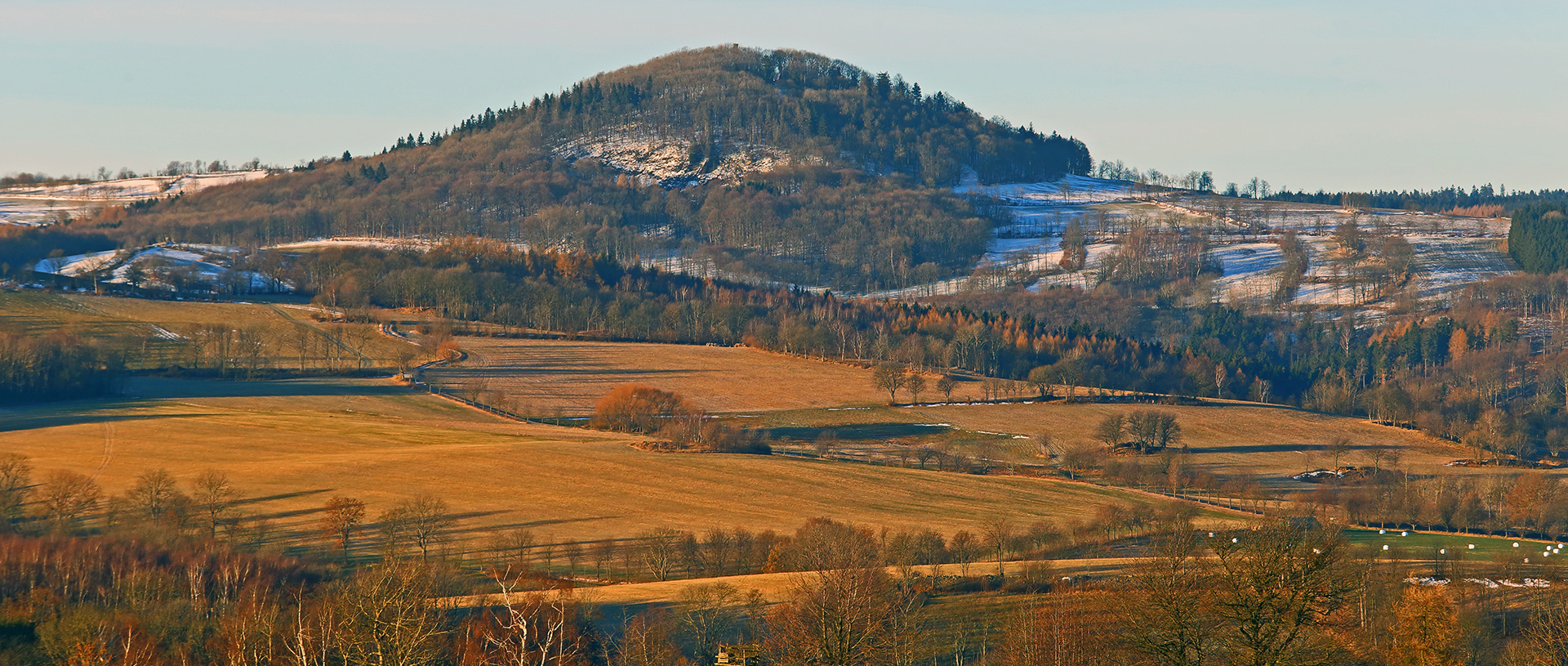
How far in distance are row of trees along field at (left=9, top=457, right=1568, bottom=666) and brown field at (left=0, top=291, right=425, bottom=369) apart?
6811 cm

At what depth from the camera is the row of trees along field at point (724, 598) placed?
4572 centimetres

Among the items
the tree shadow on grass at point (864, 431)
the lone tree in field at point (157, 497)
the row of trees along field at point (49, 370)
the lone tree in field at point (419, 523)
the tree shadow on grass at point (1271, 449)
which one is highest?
the row of trees along field at point (49, 370)

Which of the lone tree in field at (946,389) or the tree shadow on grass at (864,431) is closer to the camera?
the tree shadow on grass at (864,431)

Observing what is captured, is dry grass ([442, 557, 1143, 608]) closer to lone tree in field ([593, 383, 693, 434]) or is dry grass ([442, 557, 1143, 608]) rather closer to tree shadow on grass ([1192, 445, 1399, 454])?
lone tree in field ([593, 383, 693, 434])

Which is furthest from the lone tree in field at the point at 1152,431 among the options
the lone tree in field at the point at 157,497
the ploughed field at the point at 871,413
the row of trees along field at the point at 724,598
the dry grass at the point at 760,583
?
the lone tree in field at the point at 157,497

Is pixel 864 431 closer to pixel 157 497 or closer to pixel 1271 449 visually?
pixel 1271 449

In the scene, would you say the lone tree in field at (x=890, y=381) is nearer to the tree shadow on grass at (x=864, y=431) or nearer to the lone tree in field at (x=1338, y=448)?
the tree shadow on grass at (x=864, y=431)

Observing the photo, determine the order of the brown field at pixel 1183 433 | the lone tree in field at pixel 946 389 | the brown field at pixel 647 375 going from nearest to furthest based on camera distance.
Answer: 1. the brown field at pixel 1183 433
2. the brown field at pixel 647 375
3. the lone tree in field at pixel 946 389

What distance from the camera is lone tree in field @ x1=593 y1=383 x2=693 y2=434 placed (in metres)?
139

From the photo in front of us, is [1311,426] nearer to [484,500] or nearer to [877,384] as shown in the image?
[877,384]

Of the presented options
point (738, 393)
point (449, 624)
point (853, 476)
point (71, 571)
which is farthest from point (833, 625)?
point (738, 393)

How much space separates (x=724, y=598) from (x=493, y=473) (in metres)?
42.4

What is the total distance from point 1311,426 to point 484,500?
105 metres

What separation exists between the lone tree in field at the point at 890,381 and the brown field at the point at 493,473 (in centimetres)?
3548
